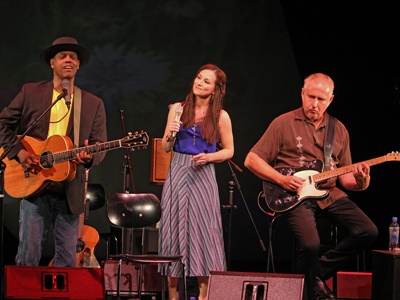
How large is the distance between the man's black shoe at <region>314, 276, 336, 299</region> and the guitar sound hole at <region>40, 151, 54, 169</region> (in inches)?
93.8

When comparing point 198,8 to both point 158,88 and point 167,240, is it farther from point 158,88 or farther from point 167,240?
point 167,240

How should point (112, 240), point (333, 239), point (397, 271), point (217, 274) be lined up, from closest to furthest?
point (217, 274) → point (397, 271) → point (333, 239) → point (112, 240)

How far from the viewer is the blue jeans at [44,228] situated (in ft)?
17.8

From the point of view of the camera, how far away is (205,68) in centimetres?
601

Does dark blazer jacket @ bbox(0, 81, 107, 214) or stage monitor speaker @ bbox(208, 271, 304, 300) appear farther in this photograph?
dark blazer jacket @ bbox(0, 81, 107, 214)

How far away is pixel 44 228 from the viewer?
18.0 ft

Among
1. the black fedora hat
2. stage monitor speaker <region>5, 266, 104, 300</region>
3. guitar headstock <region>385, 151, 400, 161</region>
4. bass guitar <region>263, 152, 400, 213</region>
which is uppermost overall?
the black fedora hat

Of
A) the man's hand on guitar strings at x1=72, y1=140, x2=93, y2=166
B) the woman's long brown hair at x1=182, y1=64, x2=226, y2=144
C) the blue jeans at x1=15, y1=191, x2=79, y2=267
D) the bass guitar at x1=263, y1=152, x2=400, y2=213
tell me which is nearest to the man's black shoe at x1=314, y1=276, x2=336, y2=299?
the bass guitar at x1=263, y1=152, x2=400, y2=213

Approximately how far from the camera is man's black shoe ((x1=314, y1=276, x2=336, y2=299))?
5.99m

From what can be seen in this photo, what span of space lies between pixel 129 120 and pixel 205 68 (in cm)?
352

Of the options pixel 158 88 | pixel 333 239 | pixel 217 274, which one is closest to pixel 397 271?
pixel 217 274

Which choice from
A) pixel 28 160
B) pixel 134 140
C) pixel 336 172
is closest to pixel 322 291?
pixel 336 172

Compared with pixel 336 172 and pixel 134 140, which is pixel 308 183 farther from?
pixel 134 140

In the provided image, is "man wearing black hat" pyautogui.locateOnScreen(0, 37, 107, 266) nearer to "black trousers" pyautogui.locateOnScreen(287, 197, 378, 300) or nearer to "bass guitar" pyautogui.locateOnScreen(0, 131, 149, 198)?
"bass guitar" pyautogui.locateOnScreen(0, 131, 149, 198)
